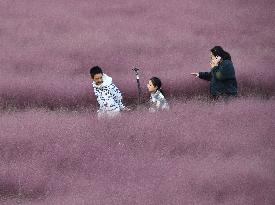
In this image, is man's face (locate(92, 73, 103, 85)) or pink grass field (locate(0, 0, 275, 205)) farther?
man's face (locate(92, 73, 103, 85))

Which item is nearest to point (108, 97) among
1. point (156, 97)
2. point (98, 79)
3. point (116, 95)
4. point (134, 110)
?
point (116, 95)

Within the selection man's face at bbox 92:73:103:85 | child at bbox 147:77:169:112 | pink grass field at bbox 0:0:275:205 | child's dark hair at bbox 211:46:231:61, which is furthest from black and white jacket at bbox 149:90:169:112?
child's dark hair at bbox 211:46:231:61

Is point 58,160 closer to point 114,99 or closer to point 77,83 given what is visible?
point 114,99

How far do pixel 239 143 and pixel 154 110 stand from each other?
144 centimetres

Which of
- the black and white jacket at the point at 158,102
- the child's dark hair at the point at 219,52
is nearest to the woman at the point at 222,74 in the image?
the child's dark hair at the point at 219,52

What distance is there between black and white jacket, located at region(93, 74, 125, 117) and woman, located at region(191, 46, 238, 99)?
4.86 ft

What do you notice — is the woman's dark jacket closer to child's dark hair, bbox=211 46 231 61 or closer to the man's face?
child's dark hair, bbox=211 46 231 61

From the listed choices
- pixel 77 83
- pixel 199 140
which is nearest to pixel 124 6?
pixel 77 83

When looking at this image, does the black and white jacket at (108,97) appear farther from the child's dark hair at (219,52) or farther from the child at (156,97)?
the child's dark hair at (219,52)

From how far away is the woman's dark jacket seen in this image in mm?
6688

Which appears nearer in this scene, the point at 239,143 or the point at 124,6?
the point at 239,143

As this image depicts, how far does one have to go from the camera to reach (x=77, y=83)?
7785 millimetres

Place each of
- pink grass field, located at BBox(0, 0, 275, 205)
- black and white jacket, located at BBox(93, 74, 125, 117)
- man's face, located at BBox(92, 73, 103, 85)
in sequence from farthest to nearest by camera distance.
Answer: black and white jacket, located at BBox(93, 74, 125, 117), man's face, located at BBox(92, 73, 103, 85), pink grass field, located at BBox(0, 0, 275, 205)

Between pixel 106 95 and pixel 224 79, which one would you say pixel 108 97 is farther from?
pixel 224 79
